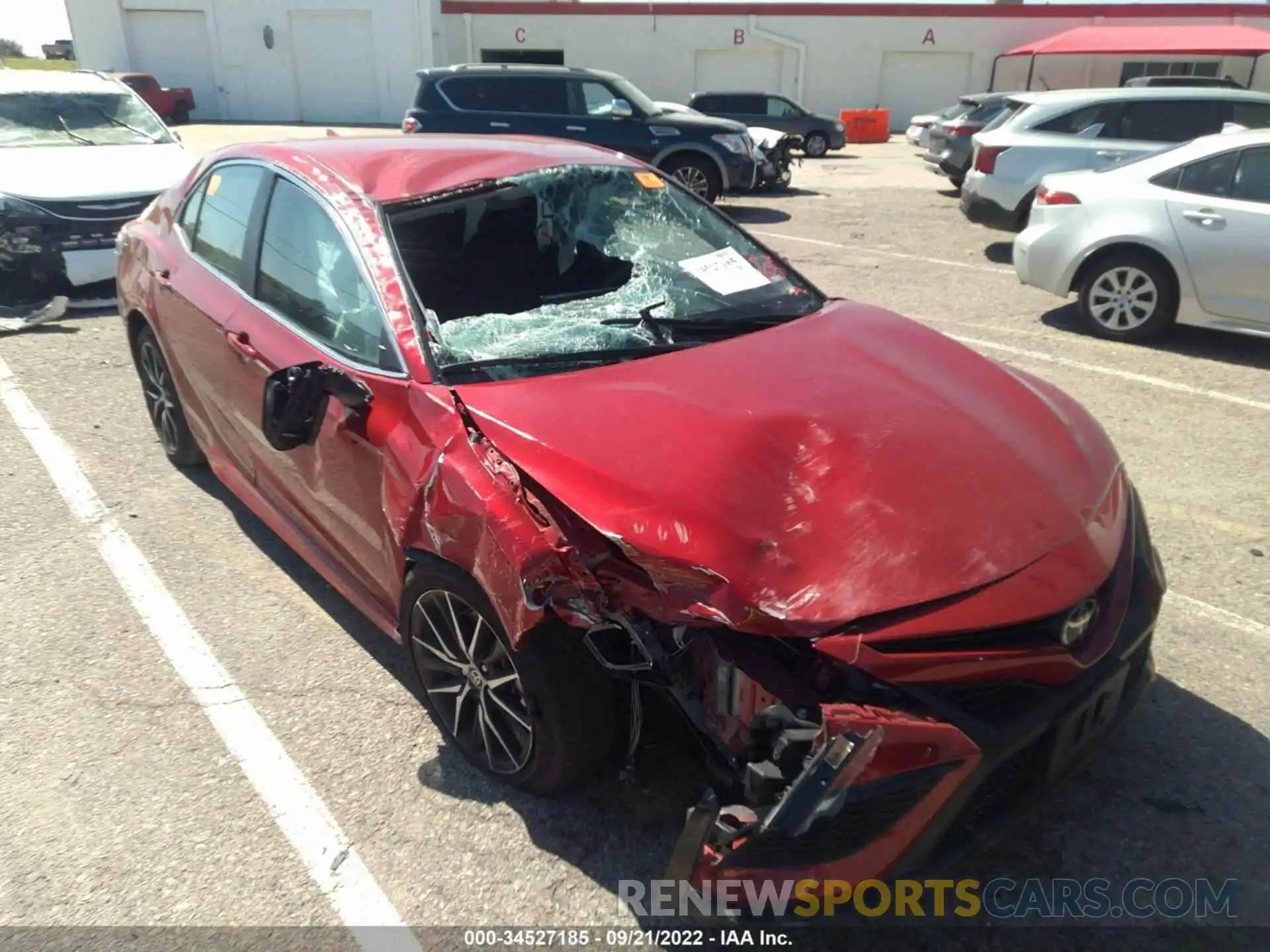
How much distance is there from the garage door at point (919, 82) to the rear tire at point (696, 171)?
21.9 metres

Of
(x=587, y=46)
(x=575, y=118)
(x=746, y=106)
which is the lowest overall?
(x=746, y=106)

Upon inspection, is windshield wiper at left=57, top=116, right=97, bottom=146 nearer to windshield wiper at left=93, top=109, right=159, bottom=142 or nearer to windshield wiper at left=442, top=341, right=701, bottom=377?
windshield wiper at left=93, top=109, right=159, bottom=142

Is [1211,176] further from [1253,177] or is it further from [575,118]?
[575,118]

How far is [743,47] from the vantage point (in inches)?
1232

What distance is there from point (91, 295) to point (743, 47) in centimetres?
2803

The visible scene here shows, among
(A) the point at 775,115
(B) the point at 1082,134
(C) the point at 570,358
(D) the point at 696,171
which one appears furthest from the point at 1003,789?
(A) the point at 775,115

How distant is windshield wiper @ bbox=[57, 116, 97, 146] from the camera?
332 inches

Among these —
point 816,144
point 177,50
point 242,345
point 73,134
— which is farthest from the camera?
point 177,50

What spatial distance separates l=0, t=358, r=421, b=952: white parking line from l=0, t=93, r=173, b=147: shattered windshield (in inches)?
209

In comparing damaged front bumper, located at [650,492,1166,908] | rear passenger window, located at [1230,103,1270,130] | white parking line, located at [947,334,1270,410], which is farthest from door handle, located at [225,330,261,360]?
rear passenger window, located at [1230,103,1270,130]

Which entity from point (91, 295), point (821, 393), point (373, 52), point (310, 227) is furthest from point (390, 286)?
point (373, 52)

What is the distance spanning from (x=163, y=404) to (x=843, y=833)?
13.2ft

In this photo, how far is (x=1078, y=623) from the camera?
2182mm

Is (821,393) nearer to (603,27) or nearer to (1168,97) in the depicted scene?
(1168,97)
